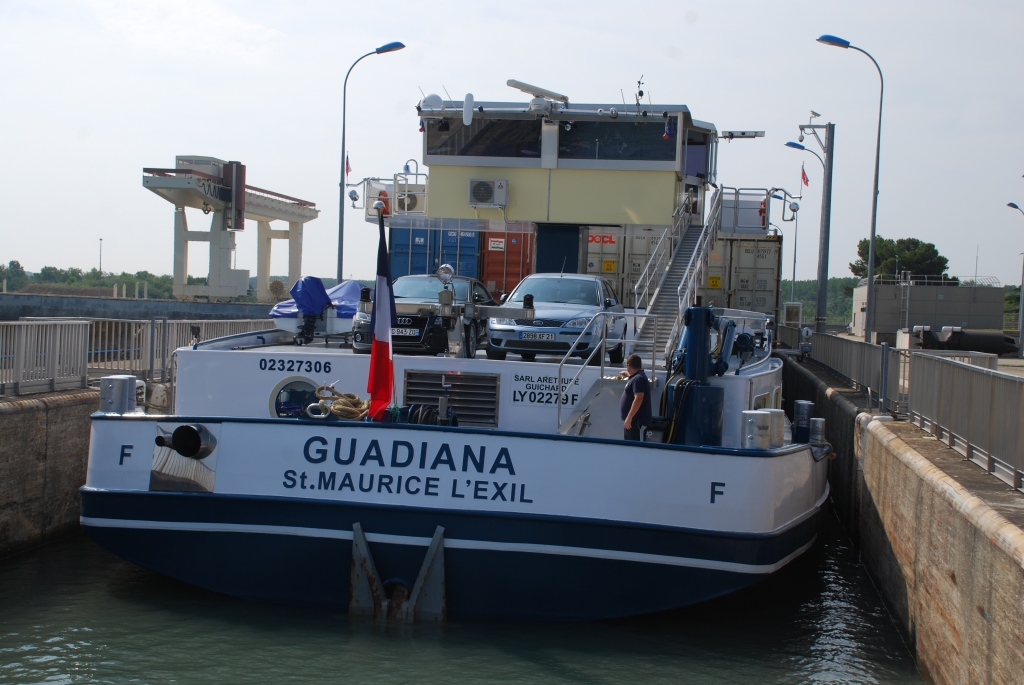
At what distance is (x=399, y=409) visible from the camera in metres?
8.38

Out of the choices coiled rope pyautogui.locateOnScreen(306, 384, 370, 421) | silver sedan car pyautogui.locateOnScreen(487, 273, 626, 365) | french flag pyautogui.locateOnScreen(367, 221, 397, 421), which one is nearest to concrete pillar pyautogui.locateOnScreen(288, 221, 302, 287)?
silver sedan car pyautogui.locateOnScreen(487, 273, 626, 365)

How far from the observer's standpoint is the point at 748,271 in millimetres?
19328

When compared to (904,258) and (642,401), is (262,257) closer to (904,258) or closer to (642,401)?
(642,401)

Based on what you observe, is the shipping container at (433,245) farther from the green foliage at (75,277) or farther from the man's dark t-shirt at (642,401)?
the green foliage at (75,277)

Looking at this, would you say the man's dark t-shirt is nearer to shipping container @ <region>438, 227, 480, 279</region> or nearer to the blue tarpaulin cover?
the blue tarpaulin cover

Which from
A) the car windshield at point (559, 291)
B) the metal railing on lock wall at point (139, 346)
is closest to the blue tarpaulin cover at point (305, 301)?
the metal railing on lock wall at point (139, 346)

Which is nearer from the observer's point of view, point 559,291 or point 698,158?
point 559,291

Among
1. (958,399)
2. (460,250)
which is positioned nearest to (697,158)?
(460,250)

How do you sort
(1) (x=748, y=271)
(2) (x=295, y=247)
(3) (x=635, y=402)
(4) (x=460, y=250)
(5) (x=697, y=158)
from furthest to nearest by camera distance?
(2) (x=295, y=247) < (1) (x=748, y=271) < (5) (x=697, y=158) < (4) (x=460, y=250) < (3) (x=635, y=402)

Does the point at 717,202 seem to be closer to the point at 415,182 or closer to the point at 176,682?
the point at 415,182

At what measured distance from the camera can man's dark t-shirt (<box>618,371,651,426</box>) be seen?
8445mm

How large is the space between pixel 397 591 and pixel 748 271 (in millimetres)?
13400

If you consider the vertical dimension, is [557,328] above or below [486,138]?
below

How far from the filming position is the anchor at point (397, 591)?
7535 millimetres
